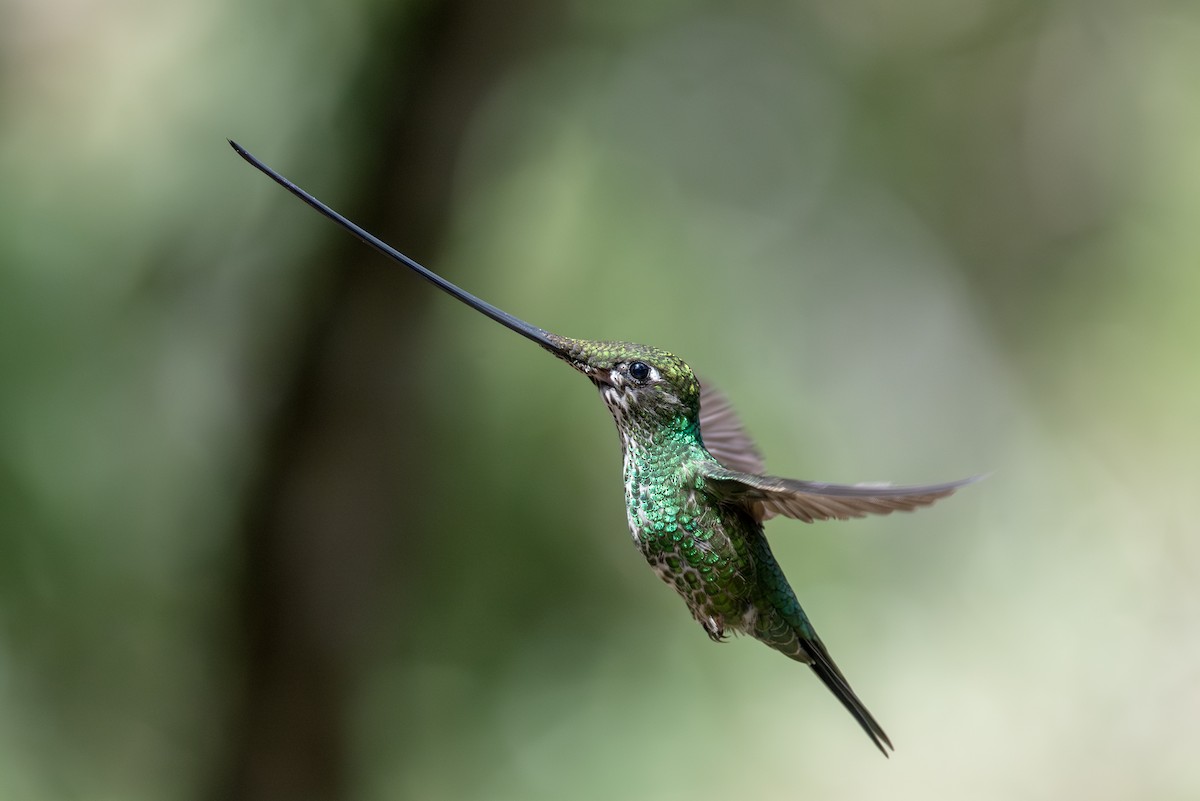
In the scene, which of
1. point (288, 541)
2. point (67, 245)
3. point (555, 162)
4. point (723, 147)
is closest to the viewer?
point (288, 541)

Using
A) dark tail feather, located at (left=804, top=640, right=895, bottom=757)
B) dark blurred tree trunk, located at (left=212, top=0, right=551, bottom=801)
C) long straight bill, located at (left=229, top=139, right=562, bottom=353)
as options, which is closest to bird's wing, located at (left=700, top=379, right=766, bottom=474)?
dark tail feather, located at (left=804, top=640, right=895, bottom=757)

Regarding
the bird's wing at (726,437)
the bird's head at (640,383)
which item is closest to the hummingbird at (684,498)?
the bird's head at (640,383)

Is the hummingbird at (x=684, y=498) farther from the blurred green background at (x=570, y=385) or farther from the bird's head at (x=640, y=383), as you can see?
the blurred green background at (x=570, y=385)

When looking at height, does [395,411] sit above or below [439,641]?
above

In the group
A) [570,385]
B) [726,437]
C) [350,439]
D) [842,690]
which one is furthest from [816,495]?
[570,385]

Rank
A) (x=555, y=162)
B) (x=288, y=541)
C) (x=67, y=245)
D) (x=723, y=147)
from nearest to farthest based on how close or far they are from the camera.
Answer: (x=288, y=541) < (x=67, y=245) < (x=555, y=162) < (x=723, y=147)

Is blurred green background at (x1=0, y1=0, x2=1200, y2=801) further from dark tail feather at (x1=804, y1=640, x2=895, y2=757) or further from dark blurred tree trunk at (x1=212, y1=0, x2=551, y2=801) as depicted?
dark tail feather at (x1=804, y1=640, x2=895, y2=757)

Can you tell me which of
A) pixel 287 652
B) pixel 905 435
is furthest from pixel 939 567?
pixel 287 652

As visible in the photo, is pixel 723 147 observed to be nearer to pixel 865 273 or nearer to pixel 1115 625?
pixel 865 273

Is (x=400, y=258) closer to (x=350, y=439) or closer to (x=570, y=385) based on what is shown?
(x=350, y=439)
